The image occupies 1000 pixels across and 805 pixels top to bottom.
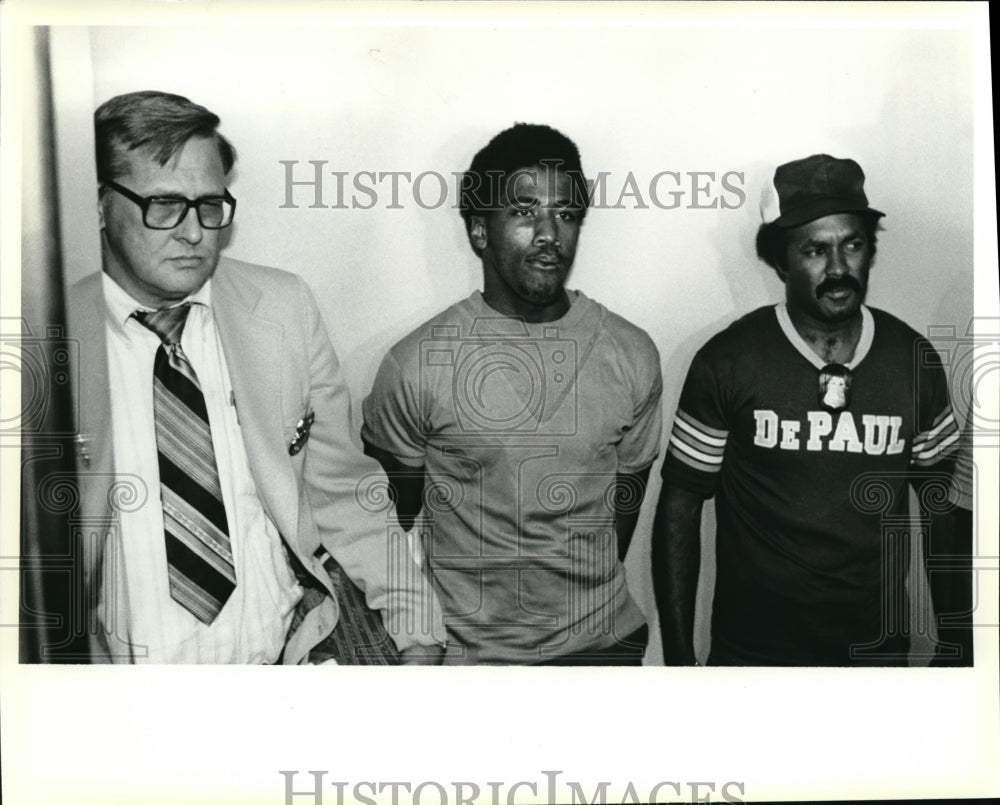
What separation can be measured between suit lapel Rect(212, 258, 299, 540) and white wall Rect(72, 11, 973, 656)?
10 cm

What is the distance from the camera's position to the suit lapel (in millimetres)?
2701

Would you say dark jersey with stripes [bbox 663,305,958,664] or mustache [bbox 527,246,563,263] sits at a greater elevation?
mustache [bbox 527,246,563,263]

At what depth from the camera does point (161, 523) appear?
269 centimetres

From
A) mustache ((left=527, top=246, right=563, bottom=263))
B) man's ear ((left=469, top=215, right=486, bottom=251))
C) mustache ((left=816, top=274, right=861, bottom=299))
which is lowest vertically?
mustache ((left=816, top=274, right=861, bottom=299))

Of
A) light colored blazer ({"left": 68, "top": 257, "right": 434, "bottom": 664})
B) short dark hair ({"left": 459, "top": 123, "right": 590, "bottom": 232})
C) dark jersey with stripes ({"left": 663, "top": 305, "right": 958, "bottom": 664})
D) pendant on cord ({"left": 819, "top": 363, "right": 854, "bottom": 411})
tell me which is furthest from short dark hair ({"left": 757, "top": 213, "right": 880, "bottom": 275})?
light colored blazer ({"left": 68, "top": 257, "right": 434, "bottom": 664})

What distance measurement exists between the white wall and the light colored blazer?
0.08 m

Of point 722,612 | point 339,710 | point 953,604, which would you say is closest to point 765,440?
point 722,612

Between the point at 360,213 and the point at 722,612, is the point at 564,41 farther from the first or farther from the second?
the point at 722,612

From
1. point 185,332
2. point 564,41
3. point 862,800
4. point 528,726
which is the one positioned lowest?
point 862,800

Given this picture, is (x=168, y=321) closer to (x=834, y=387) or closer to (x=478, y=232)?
(x=478, y=232)

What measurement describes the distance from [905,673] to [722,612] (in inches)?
17.2

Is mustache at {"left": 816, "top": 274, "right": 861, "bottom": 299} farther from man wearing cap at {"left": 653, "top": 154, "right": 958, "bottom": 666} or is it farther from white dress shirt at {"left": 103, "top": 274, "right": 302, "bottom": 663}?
white dress shirt at {"left": 103, "top": 274, "right": 302, "bottom": 663}

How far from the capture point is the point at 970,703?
2.74 metres

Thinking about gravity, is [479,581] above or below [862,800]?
above
